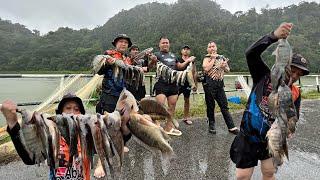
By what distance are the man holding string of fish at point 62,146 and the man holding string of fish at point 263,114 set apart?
1.41 m

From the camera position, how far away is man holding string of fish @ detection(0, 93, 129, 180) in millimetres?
2539

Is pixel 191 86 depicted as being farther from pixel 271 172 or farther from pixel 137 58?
pixel 271 172

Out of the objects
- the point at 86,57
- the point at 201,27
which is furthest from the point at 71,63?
the point at 201,27

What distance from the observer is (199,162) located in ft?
18.8

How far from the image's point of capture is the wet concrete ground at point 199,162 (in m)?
5.11

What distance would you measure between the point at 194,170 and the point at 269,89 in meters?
2.20

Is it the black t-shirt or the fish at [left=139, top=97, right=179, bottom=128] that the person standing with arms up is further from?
the fish at [left=139, top=97, right=179, bottom=128]

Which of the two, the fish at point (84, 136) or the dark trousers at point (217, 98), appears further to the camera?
the dark trousers at point (217, 98)

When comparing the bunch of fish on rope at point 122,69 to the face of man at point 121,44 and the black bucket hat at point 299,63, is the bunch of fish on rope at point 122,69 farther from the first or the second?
the black bucket hat at point 299,63

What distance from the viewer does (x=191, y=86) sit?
773 cm

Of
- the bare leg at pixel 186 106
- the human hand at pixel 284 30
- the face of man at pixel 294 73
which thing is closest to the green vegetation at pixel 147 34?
the bare leg at pixel 186 106

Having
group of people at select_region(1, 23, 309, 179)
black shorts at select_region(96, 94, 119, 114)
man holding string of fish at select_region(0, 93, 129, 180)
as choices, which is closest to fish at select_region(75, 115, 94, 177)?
man holding string of fish at select_region(0, 93, 129, 180)

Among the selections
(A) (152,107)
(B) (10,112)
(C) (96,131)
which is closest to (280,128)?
(A) (152,107)

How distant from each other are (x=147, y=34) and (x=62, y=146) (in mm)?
57641
